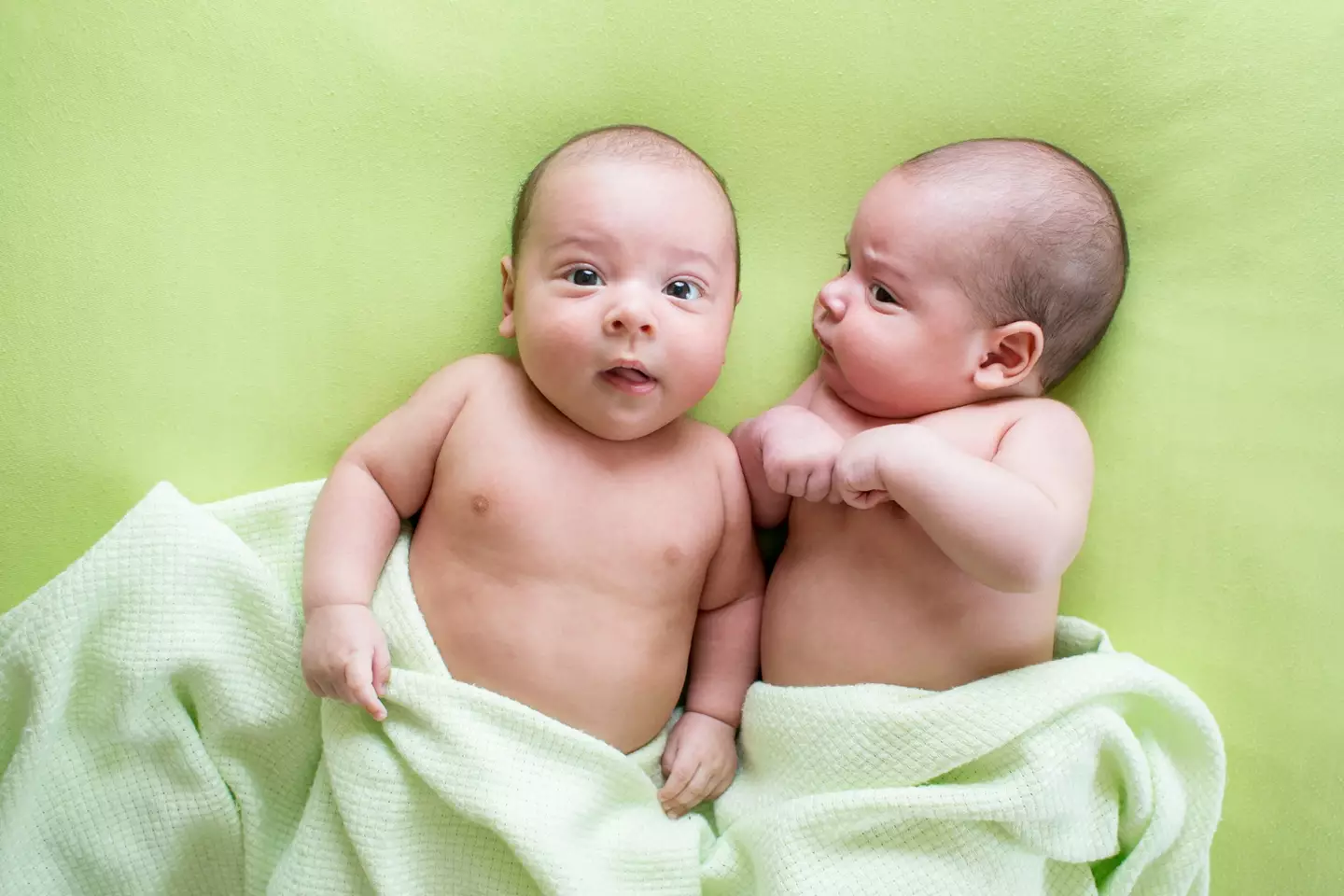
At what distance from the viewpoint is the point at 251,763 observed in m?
1.19

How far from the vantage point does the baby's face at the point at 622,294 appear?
114cm

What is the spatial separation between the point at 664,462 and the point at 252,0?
727 mm

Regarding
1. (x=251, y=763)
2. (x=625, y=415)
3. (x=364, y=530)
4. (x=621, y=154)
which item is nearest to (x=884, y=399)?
(x=625, y=415)

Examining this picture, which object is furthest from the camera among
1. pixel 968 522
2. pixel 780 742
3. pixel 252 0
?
pixel 252 0

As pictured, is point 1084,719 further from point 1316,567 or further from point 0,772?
point 0,772

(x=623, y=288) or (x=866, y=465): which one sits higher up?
(x=623, y=288)

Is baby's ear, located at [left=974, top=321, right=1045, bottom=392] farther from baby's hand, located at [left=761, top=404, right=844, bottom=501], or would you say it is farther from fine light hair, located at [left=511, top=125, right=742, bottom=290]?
fine light hair, located at [left=511, top=125, right=742, bottom=290]

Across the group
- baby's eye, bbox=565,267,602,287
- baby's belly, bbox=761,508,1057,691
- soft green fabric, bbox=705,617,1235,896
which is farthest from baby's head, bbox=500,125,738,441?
soft green fabric, bbox=705,617,1235,896

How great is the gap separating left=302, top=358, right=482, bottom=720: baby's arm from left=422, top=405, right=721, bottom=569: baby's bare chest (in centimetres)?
3

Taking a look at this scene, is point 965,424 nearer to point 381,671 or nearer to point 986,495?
point 986,495

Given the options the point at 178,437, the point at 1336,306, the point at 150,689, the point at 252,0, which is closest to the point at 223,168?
the point at 252,0

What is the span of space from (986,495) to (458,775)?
A: 588mm

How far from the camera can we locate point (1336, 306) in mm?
1196

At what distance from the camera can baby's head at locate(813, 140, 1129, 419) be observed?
1172mm
